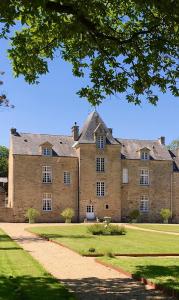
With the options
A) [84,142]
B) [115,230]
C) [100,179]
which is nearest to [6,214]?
[100,179]

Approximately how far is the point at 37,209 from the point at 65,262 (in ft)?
106

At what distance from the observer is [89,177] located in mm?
48406

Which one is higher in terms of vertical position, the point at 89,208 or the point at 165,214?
the point at 89,208

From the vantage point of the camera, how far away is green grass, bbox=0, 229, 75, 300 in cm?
968

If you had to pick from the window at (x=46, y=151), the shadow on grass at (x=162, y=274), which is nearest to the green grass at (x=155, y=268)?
the shadow on grass at (x=162, y=274)

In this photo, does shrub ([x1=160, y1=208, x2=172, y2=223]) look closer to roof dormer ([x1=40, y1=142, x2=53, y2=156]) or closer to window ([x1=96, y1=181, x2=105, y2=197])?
window ([x1=96, y1=181, x2=105, y2=197])

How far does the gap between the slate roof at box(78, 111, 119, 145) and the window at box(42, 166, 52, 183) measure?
4234mm

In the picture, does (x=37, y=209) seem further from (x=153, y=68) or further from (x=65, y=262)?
(x=153, y=68)

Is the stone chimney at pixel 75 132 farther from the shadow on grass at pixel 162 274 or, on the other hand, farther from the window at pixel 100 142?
the shadow on grass at pixel 162 274

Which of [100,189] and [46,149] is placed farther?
[100,189]

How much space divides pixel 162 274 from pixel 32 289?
3.83 m

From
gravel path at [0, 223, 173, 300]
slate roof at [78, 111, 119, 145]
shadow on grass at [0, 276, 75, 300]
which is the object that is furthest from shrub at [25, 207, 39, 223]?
shadow on grass at [0, 276, 75, 300]

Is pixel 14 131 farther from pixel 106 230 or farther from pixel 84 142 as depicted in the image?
pixel 106 230

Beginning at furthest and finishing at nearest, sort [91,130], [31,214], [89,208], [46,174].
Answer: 1. [91,130]
2. [89,208]
3. [46,174]
4. [31,214]
